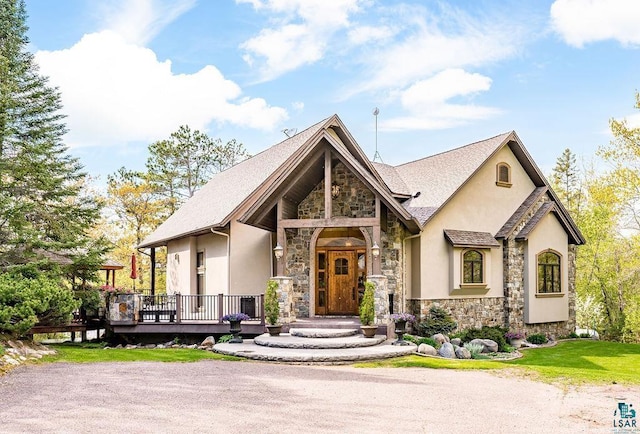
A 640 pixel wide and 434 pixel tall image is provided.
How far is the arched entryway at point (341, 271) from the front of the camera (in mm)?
18312

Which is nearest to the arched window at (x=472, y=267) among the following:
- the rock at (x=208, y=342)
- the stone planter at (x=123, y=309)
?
the rock at (x=208, y=342)

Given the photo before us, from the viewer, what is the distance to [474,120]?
1161 inches

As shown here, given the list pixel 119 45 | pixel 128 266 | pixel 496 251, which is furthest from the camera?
pixel 128 266

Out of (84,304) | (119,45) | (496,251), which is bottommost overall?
(84,304)

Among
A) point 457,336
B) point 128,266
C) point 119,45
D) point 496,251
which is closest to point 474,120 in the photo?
point 496,251

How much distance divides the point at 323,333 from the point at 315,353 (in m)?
1.64

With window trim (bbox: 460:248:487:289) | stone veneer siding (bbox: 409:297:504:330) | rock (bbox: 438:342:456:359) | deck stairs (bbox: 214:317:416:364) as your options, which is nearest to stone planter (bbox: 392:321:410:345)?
deck stairs (bbox: 214:317:416:364)

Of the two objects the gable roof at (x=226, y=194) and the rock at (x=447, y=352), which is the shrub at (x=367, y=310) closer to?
the rock at (x=447, y=352)

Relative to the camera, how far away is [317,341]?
14.7m

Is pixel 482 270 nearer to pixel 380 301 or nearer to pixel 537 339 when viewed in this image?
pixel 537 339

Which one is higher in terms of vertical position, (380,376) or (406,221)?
(406,221)

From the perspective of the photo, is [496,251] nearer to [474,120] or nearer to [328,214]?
[328,214]

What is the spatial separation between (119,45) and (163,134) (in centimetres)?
1302

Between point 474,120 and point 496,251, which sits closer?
point 496,251
